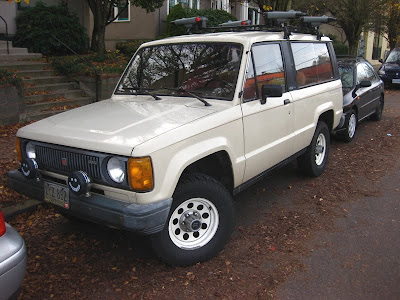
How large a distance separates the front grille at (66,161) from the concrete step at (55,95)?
5.50 metres

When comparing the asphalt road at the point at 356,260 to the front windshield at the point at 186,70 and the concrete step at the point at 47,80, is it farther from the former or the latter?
the concrete step at the point at 47,80

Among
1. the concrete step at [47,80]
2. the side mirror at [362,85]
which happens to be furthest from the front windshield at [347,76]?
the concrete step at [47,80]

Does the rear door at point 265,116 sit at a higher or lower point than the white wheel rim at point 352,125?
higher

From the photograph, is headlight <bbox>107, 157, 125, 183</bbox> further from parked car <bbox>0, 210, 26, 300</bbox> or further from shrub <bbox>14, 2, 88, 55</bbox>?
shrub <bbox>14, 2, 88, 55</bbox>

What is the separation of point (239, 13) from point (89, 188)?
20.9 m

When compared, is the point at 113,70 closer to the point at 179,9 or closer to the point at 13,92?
the point at 13,92

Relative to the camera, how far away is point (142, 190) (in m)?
3.01

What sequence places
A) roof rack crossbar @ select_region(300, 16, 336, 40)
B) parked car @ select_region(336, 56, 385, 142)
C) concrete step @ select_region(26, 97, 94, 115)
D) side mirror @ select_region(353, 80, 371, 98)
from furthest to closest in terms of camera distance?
concrete step @ select_region(26, 97, 94, 115) < side mirror @ select_region(353, 80, 371, 98) < parked car @ select_region(336, 56, 385, 142) < roof rack crossbar @ select_region(300, 16, 336, 40)

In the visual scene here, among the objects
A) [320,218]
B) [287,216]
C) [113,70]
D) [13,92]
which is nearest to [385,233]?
[320,218]

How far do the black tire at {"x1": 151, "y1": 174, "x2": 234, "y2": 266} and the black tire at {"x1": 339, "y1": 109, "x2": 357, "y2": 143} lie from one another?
16.1ft

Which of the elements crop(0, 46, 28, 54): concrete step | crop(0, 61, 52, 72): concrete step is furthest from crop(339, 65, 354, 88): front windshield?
crop(0, 46, 28, 54): concrete step

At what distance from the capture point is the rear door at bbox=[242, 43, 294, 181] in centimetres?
404

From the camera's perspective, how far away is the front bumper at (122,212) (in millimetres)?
2959

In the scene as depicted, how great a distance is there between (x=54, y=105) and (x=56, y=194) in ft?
19.1
